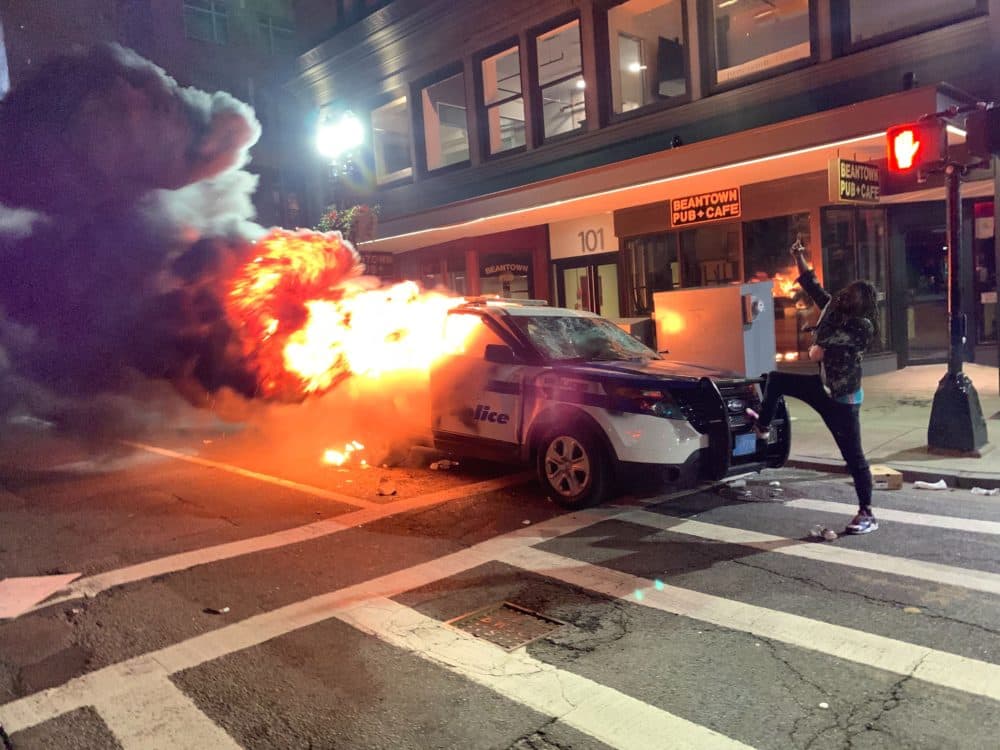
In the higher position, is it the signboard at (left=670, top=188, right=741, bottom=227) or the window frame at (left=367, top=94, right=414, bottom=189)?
the window frame at (left=367, top=94, right=414, bottom=189)

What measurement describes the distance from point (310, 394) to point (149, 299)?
17.5ft

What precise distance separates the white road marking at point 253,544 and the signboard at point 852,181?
6.16 m

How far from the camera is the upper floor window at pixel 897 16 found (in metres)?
11.3

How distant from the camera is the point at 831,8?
12.4 metres

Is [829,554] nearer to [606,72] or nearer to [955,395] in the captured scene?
[955,395]

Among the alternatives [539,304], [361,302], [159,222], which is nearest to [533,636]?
[539,304]

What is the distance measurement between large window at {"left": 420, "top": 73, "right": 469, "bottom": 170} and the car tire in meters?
14.5

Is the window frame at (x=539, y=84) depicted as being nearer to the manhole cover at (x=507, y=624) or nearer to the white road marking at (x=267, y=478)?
the white road marking at (x=267, y=478)

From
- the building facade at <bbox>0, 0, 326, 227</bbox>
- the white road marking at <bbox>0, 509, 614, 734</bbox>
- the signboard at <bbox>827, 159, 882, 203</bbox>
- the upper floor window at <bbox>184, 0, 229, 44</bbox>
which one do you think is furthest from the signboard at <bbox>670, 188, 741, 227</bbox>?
the upper floor window at <bbox>184, 0, 229, 44</bbox>

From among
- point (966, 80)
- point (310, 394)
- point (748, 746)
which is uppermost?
point (966, 80)

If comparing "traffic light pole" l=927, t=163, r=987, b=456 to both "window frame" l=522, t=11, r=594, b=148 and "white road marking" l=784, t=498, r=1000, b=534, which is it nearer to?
"white road marking" l=784, t=498, r=1000, b=534

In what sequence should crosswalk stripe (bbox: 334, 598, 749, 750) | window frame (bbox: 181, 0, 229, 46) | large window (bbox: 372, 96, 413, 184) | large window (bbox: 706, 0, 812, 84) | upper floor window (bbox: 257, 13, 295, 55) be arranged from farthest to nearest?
upper floor window (bbox: 257, 13, 295, 55) → window frame (bbox: 181, 0, 229, 46) → large window (bbox: 372, 96, 413, 184) → large window (bbox: 706, 0, 812, 84) → crosswalk stripe (bbox: 334, 598, 749, 750)

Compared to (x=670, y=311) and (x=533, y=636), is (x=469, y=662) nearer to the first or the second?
(x=533, y=636)

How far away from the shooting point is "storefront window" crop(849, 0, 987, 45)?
1134 centimetres
